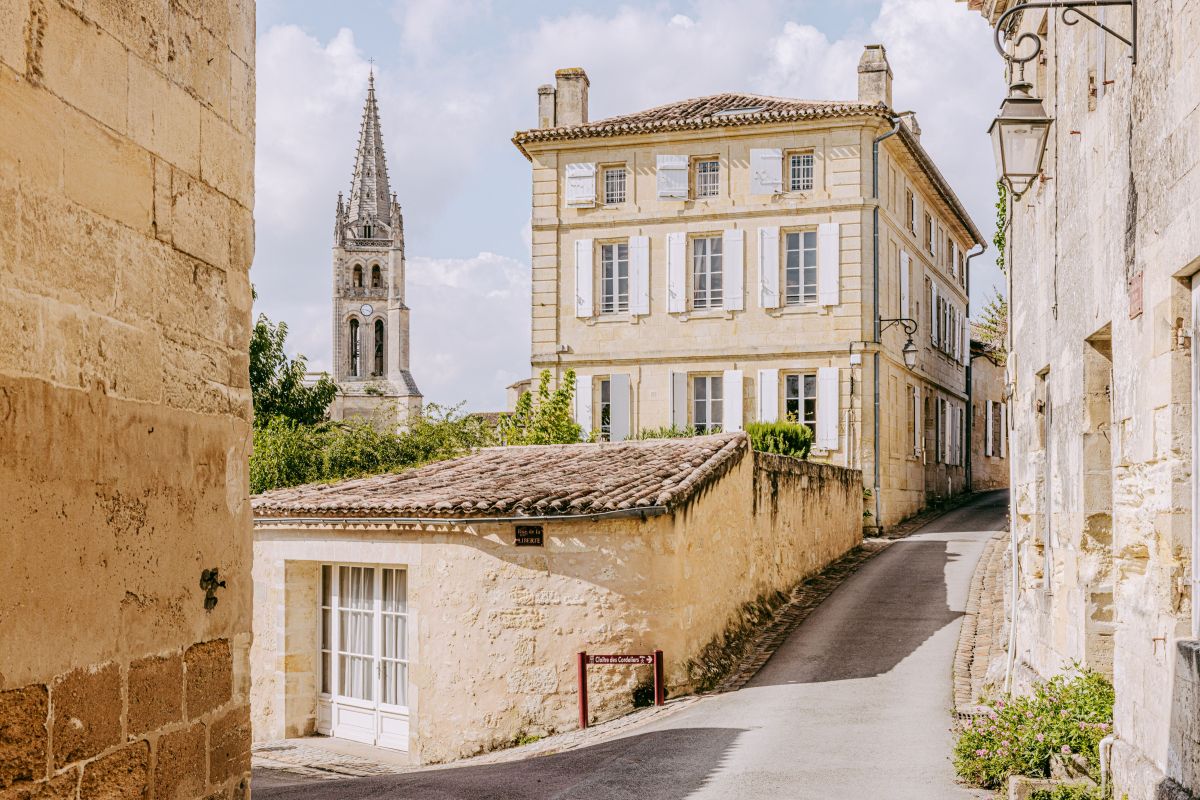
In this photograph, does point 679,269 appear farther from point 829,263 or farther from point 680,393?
point 829,263

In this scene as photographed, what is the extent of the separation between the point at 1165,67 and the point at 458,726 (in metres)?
8.87

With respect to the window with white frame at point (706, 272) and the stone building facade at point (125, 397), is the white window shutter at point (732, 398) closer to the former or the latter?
the window with white frame at point (706, 272)

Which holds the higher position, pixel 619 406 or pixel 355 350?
pixel 355 350

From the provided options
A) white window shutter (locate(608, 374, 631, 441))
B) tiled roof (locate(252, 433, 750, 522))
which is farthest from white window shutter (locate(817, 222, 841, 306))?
tiled roof (locate(252, 433, 750, 522))

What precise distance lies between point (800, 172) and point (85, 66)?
71.7ft

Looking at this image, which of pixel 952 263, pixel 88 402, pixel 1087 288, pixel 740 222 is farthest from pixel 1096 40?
pixel 952 263

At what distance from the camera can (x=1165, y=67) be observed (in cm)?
507

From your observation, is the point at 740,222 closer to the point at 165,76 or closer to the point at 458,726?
the point at 458,726

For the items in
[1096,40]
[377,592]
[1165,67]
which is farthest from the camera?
[377,592]

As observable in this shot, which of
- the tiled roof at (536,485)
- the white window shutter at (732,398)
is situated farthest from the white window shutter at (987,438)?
the tiled roof at (536,485)

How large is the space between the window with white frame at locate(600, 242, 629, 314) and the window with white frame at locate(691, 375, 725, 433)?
2144 mm

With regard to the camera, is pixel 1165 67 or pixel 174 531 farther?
pixel 1165 67

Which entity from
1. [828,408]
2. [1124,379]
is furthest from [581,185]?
[1124,379]

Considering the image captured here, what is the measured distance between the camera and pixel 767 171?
78.7 feet
